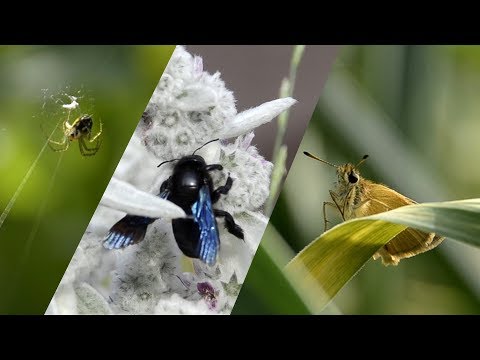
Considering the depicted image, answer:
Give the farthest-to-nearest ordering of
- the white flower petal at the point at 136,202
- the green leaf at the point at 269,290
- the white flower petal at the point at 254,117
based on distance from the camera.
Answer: the white flower petal at the point at 254,117 < the white flower petal at the point at 136,202 < the green leaf at the point at 269,290

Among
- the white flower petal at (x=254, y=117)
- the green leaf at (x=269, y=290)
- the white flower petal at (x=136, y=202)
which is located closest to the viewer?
the green leaf at (x=269, y=290)

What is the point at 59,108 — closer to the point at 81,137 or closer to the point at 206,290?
the point at 81,137

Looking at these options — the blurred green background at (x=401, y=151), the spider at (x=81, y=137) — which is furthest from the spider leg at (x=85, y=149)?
the blurred green background at (x=401, y=151)

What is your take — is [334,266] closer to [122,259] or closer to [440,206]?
[440,206]

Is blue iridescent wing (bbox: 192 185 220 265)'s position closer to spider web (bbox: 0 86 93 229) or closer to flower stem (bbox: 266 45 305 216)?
flower stem (bbox: 266 45 305 216)

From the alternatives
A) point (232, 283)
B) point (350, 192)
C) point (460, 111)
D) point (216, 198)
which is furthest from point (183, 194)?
point (460, 111)

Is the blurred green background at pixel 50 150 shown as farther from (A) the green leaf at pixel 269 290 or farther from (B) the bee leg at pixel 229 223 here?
(A) the green leaf at pixel 269 290

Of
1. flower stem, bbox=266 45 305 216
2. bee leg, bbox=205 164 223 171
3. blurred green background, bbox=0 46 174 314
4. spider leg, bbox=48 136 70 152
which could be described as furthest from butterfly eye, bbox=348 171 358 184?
spider leg, bbox=48 136 70 152

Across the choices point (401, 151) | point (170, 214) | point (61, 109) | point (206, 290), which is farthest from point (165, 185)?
point (401, 151)
